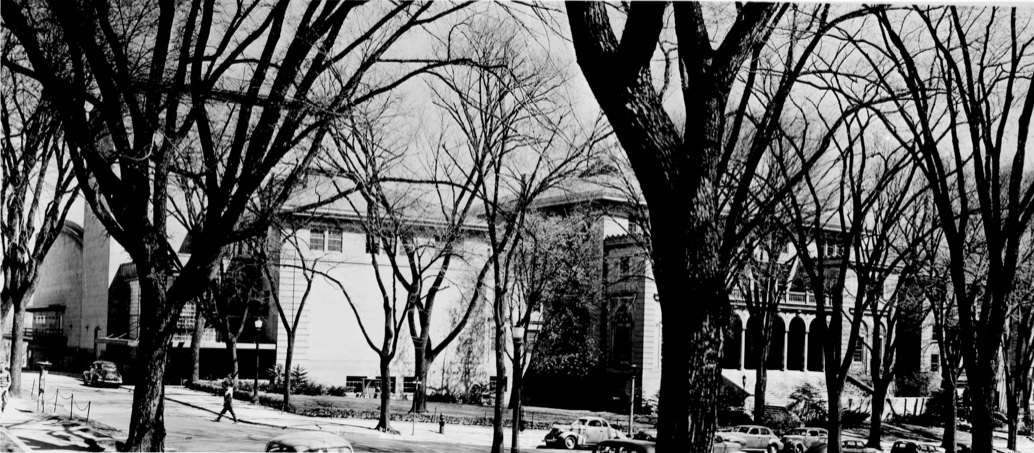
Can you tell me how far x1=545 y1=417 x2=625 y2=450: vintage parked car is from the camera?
14.8m

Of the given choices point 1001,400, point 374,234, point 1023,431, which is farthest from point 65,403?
point 1001,400

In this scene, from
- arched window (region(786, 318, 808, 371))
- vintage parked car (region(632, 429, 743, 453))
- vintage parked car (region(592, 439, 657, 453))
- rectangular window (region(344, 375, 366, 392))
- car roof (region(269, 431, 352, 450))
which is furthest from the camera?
arched window (region(786, 318, 808, 371))

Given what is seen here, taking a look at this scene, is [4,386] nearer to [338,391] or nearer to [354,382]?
[338,391]

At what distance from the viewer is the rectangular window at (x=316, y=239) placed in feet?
44.5

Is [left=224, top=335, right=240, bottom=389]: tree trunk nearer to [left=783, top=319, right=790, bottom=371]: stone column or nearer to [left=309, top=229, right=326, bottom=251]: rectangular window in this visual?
[left=309, top=229, right=326, bottom=251]: rectangular window

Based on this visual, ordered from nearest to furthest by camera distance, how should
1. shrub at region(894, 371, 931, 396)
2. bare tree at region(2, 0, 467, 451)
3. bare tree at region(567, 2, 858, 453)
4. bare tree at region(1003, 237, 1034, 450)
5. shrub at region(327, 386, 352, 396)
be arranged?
bare tree at region(567, 2, 858, 453), bare tree at region(2, 0, 467, 451), shrub at region(327, 386, 352, 396), bare tree at region(1003, 237, 1034, 450), shrub at region(894, 371, 931, 396)

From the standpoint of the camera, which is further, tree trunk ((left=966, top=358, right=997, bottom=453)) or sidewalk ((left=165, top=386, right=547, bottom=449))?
sidewalk ((left=165, top=386, right=547, bottom=449))

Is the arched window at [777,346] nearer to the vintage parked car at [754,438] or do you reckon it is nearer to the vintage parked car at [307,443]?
the vintage parked car at [754,438]

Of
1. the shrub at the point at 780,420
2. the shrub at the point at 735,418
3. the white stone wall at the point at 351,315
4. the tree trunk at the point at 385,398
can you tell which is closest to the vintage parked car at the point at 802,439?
the shrub at the point at 735,418

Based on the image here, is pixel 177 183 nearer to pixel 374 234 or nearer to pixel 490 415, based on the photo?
pixel 374 234

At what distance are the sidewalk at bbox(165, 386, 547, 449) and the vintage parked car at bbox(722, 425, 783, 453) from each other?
13.2ft

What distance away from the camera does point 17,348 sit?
11211 millimetres

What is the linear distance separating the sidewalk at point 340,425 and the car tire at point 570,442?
518 mm

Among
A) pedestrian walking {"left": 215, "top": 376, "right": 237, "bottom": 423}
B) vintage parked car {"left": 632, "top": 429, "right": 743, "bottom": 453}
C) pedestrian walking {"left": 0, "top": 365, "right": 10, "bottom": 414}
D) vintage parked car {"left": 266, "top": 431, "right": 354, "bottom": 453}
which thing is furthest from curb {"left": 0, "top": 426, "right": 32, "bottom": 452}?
vintage parked car {"left": 632, "top": 429, "right": 743, "bottom": 453}
